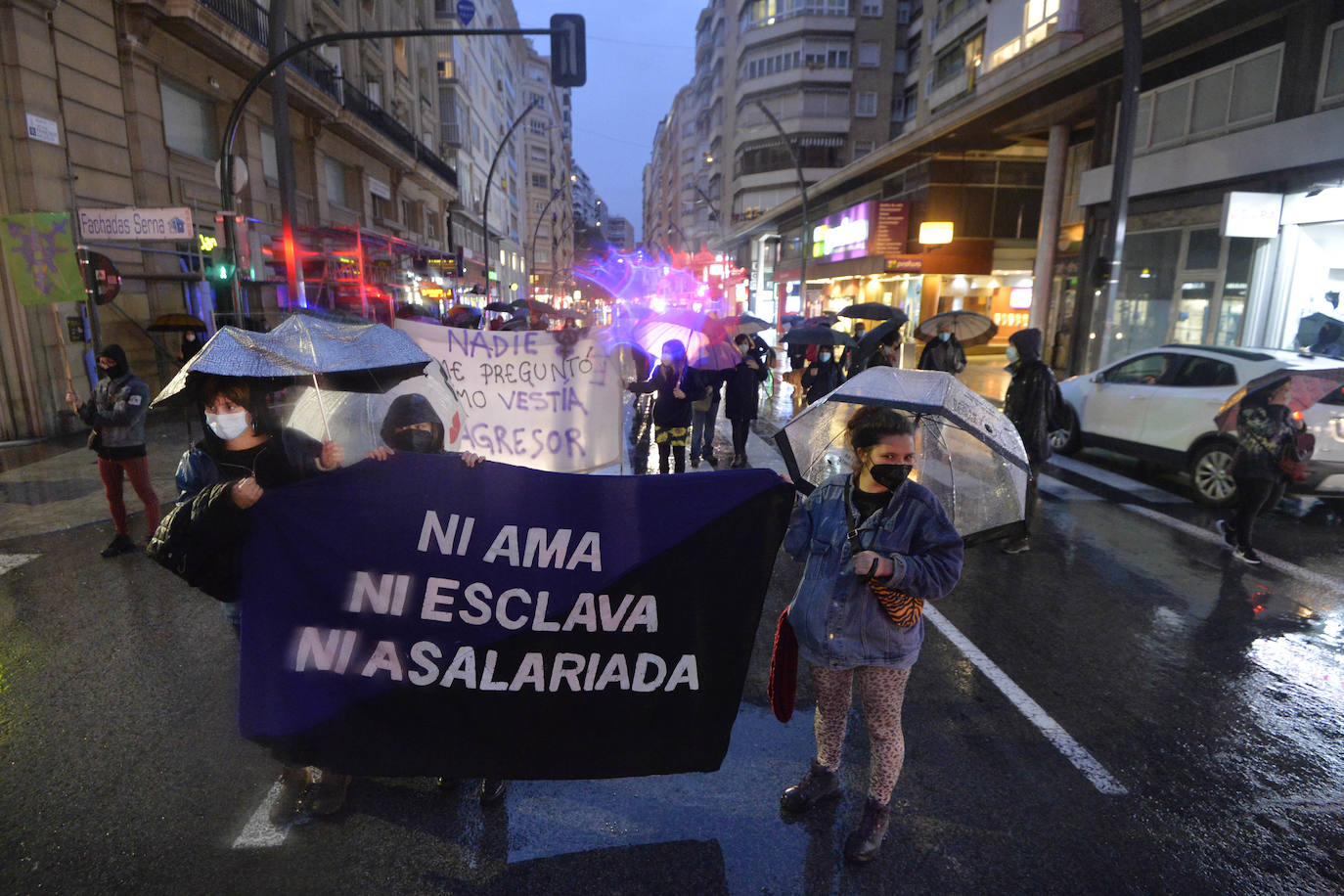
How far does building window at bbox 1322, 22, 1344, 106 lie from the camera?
12.5 meters

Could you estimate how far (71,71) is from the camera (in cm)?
1206

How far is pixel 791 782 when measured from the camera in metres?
3.38

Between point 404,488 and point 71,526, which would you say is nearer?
point 404,488

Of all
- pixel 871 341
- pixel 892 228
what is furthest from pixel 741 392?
pixel 892 228

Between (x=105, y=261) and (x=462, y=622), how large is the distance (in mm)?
11393

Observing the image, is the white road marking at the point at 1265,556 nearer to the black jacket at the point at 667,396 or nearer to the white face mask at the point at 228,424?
the black jacket at the point at 667,396

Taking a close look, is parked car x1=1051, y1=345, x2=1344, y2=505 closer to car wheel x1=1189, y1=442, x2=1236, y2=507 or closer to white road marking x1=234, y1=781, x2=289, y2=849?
car wheel x1=1189, y1=442, x2=1236, y2=507

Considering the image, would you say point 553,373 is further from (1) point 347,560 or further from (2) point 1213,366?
(2) point 1213,366

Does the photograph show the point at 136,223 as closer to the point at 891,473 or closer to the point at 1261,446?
the point at 891,473

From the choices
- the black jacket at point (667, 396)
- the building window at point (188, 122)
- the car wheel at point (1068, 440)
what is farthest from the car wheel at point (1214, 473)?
the building window at point (188, 122)

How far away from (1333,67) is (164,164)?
Answer: 875 inches

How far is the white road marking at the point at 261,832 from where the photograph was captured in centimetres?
294

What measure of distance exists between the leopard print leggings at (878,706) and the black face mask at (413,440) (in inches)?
83.5

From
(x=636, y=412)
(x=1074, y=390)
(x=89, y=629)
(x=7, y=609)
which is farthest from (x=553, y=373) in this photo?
(x=1074, y=390)
